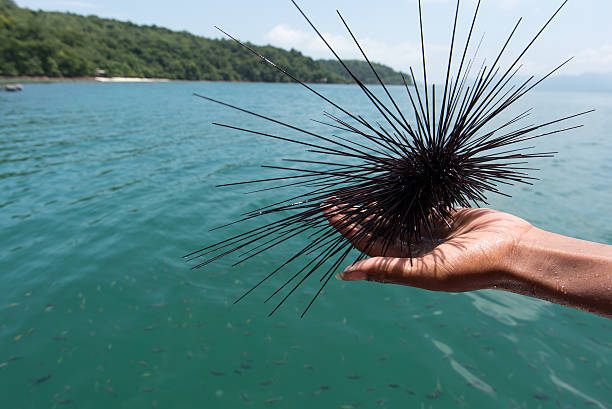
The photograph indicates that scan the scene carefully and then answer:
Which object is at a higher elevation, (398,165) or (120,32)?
(120,32)

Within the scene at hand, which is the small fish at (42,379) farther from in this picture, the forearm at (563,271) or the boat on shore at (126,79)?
the boat on shore at (126,79)

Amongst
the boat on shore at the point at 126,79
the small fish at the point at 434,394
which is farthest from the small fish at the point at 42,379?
the boat on shore at the point at 126,79

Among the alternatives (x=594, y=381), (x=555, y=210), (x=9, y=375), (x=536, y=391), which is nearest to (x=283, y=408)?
(x=536, y=391)

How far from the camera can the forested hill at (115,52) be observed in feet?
261

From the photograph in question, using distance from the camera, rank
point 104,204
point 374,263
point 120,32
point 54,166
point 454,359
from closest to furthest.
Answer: point 374,263 → point 454,359 → point 104,204 → point 54,166 → point 120,32

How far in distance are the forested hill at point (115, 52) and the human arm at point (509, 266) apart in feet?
226

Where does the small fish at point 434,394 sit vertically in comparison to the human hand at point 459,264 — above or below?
below

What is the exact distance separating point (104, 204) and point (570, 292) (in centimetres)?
1076

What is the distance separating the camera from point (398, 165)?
2377 millimetres

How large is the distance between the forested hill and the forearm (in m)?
68.9

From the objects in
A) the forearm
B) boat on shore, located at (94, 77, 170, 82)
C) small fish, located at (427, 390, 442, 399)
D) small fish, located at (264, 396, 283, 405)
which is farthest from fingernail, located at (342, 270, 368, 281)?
boat on shore, located at (94, 77, 170, 82)

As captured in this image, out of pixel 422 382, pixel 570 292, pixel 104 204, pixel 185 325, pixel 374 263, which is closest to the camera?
pixel 570 292

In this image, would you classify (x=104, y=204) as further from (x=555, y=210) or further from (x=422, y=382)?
(x=555, y=210)

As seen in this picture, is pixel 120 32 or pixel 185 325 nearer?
pixel 185 325
